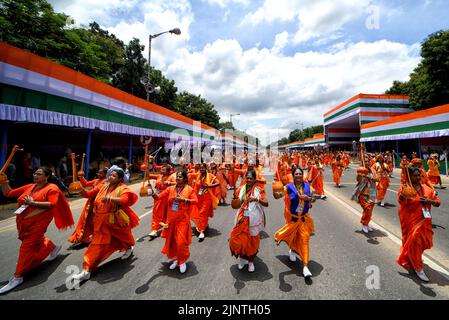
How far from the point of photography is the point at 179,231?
3.28m

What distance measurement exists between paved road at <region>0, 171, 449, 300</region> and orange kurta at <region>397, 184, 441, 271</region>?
0.19m

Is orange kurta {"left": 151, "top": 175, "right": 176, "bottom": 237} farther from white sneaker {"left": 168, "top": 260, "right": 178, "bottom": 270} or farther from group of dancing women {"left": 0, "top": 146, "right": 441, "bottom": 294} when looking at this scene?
white sneaker {"left": 168, "top": 260, "right": 178, "bottom": 270}

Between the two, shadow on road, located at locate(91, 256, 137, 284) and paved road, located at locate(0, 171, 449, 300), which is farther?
shadow on road, located at locate(91, 256, 137, 284)

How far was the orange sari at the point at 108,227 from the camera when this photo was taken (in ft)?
10.1

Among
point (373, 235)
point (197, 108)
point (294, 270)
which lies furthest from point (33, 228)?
point (197, 108)

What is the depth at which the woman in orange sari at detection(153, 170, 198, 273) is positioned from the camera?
3.21 meters

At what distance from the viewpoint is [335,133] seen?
41.9 meters

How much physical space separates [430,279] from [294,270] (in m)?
1.76

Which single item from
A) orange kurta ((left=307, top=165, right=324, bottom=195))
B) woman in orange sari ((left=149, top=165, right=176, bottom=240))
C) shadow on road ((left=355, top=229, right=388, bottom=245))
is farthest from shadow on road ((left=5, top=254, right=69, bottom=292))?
orange kurta ((left=307, top=165, right=324, bottom=195))

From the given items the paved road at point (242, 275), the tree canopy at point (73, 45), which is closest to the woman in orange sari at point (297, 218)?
the paved road at point (242, 275)

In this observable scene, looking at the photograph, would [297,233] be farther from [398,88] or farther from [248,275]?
[398,88]

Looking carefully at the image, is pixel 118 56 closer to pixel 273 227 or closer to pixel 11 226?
pixel 11 226

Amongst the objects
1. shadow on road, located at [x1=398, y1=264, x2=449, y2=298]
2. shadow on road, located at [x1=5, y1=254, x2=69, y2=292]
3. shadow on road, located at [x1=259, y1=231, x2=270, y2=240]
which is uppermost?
shadow on road, located at [x1=259, y1=231, x2=270, y2=240]
